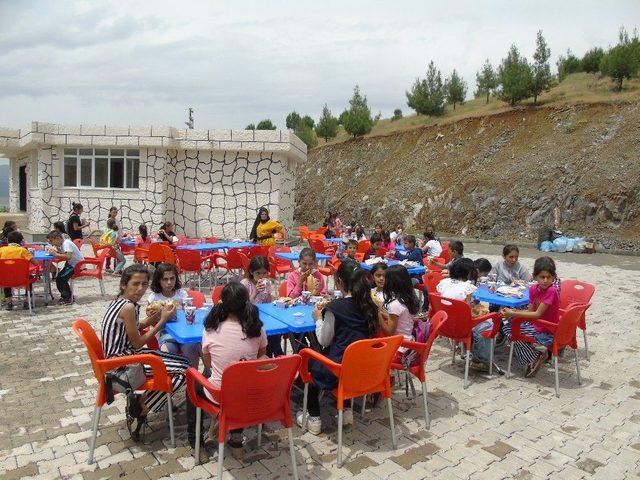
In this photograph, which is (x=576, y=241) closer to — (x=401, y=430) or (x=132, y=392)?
(x=401, y=430)

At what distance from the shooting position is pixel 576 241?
730 inches

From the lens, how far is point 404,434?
13.0ft

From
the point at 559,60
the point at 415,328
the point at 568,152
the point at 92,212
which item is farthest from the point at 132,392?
the point at 559,60

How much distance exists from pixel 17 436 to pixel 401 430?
2.96m

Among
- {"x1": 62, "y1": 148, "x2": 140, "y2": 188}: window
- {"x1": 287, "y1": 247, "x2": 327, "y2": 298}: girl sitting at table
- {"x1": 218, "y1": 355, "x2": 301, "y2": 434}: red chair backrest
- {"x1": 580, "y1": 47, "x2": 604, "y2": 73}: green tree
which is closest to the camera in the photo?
{"x1": 218, "y1": 355, "x2": 301, "y2": 434}: red chair backrest

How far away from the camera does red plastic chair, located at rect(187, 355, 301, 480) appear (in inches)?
114

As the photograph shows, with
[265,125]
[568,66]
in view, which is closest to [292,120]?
[265,125]

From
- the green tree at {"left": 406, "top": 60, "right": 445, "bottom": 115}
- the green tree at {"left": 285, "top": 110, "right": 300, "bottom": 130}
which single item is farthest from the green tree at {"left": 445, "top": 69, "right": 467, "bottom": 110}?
the green tree at {"left": 285, "top": 110, "right": 300, "bottom": 130}

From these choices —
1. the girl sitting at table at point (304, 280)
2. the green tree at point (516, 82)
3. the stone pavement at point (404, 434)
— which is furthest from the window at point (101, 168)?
the green tree at point (516, 82)

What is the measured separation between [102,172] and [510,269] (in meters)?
15.0

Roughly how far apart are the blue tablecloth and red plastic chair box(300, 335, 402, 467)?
419 mm

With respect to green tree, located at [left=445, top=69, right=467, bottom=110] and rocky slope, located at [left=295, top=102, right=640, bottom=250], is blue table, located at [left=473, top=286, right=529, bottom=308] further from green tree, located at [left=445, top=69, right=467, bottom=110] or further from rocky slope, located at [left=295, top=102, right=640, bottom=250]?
green tree, located at [left=445, top=69, right=467, bottom=110]

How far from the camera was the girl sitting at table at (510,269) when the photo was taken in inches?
252

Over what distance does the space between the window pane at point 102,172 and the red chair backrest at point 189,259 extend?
32.4 ft
